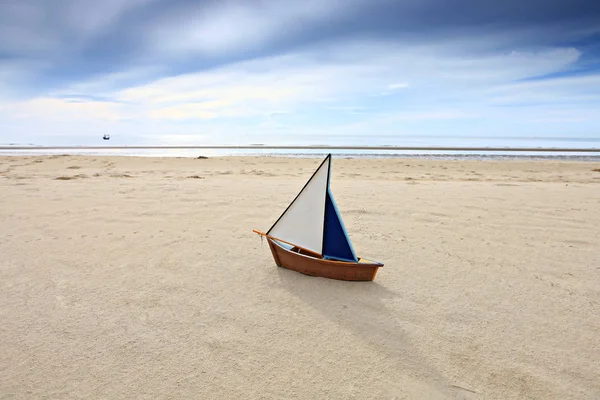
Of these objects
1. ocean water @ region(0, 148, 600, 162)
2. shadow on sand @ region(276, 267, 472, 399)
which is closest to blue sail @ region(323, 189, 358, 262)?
shadow on sand @ region(276, 267, 472, 399)

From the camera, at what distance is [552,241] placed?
5215 mm

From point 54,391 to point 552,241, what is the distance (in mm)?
6115

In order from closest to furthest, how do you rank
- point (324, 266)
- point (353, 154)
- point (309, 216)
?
point (324, 266) < point (309, 216) < point (353, 154)

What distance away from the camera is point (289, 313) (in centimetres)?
331

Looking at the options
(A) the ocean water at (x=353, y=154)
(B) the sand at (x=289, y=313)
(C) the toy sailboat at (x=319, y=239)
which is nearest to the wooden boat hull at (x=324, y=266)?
(C) the toy sailboat at (x=319, y=239)

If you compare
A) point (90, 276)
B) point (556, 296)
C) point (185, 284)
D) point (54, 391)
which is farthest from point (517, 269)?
point (90, 276)

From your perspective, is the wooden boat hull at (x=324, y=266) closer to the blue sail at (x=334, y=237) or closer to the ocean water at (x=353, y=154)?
the blue sail at (x=334, y=237)

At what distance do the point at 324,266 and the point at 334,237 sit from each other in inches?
14.2

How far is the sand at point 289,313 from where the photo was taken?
Result: 2.46 metres

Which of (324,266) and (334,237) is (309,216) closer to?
(334,237)

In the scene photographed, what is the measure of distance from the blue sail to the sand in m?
0.35

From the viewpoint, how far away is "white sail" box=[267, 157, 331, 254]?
413cm

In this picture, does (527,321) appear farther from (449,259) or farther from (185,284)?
(185,284)

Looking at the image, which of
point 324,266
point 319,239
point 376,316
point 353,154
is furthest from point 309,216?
point 353,154
